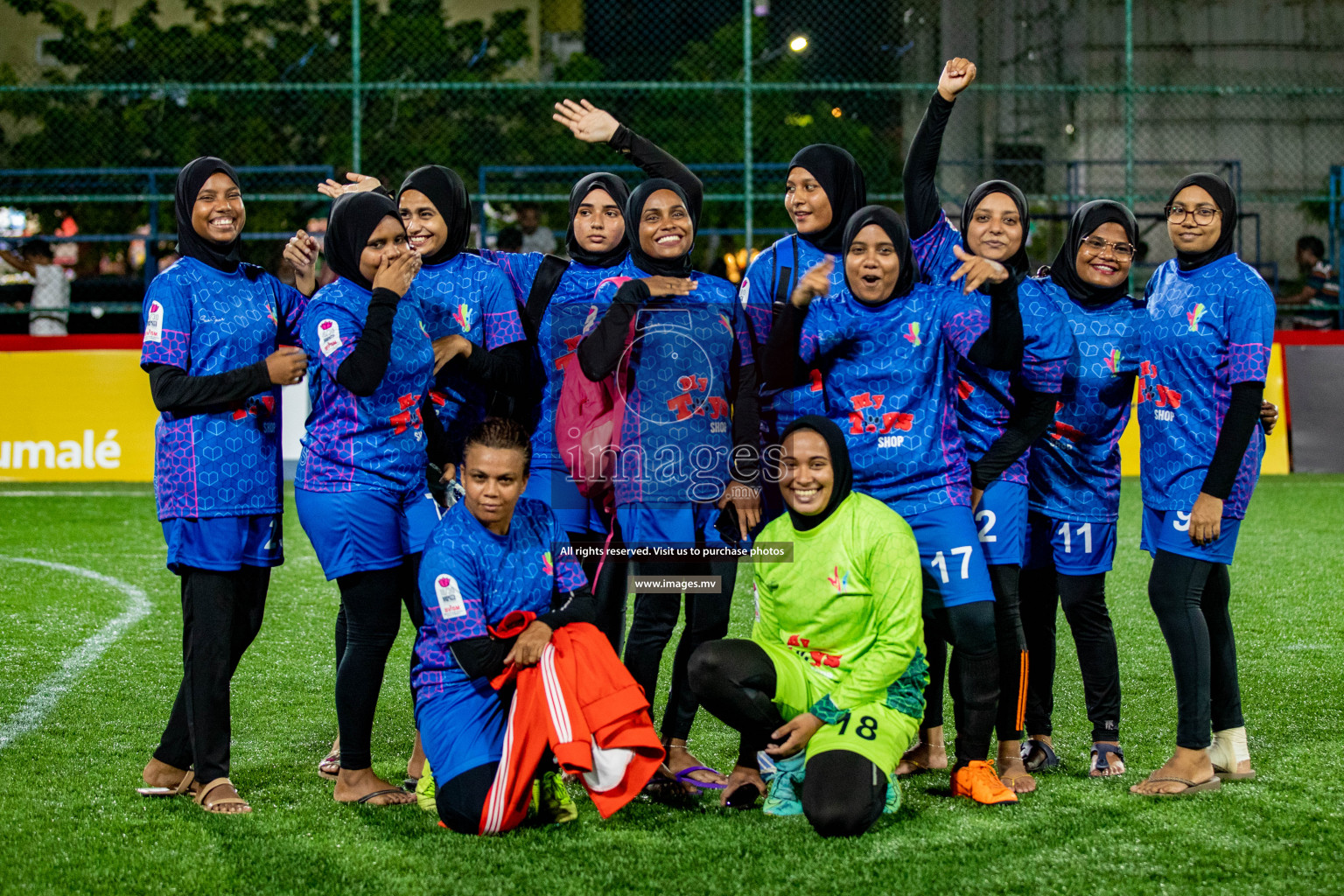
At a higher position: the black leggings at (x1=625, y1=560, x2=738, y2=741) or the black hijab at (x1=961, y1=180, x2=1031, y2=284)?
the black hijab at (x1=961, y1=180, x2=1031, y2=284)

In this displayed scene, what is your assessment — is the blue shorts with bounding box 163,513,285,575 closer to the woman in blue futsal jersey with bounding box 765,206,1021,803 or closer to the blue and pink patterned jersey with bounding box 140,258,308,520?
the blue and pink patterned jersey with bounding box 140,258,308,520

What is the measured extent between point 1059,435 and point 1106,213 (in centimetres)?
75

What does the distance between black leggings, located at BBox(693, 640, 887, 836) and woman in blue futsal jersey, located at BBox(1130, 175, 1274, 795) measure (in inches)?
38.4

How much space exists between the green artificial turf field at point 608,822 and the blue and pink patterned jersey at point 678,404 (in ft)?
3.31

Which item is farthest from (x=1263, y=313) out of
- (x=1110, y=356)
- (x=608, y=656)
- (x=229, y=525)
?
(x=229, y=525)

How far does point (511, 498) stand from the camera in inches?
160

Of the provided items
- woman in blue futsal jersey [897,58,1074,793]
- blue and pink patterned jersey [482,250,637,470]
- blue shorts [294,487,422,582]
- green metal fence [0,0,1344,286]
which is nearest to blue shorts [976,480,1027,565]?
woman in blue futsal jersey [897,58,1074,793]

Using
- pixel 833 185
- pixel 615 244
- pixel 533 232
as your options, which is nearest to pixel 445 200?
pixel 615 244

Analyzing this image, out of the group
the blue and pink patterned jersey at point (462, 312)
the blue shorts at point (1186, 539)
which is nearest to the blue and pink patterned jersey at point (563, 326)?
the blue and pink patterned jersey at point (462, 312)

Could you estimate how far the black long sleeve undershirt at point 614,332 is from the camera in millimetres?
4223

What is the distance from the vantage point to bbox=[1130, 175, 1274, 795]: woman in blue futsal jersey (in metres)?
4.21

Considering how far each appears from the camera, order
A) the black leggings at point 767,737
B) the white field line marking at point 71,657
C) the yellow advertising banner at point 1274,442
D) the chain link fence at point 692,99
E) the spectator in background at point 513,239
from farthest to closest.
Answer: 1. the chain link fence at point 692,99
2. the spectator in background at point 513,239
3. the yellow advertising banner at point 1274,442
4. the white field line marking at point 71,657
5. the black leggings at point 767,737

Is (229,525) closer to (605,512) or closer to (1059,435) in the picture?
(605,512)

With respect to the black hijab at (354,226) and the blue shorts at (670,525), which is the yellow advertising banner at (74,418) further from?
the blue shorts at (670,525)
